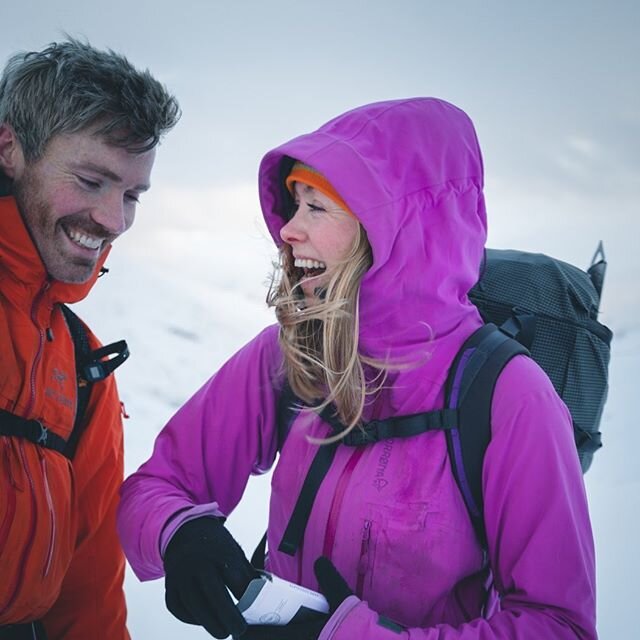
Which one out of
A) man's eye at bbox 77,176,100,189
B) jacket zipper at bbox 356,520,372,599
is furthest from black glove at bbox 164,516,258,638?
man's eye at bbox 77,176,100,189

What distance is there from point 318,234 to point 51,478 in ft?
3.62

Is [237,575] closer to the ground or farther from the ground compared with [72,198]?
closer to the ground

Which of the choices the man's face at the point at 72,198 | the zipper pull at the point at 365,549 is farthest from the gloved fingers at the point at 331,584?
the man's face at the point at 72,198

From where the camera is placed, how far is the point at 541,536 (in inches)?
54.6

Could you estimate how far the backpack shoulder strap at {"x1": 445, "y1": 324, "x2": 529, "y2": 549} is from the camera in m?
1.52

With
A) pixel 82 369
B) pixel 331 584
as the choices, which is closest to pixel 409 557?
pixel 331 584

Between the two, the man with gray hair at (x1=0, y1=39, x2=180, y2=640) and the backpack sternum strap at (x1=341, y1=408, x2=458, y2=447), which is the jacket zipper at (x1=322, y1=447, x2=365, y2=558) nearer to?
the backpack sternum strap at (x1=341, y1=408, x2=458, y2=447)

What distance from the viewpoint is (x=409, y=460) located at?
160 cm

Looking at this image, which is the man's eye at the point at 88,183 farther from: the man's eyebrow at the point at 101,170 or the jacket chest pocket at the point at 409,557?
the jacket chest pocket at the point at 409,557

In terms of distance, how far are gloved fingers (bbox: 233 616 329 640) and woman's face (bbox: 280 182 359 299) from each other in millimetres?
895

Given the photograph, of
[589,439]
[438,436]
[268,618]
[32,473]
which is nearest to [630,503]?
[589,439]

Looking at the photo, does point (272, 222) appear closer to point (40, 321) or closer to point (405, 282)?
point (405, 282)

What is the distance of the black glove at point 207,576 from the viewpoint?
58.2 inches

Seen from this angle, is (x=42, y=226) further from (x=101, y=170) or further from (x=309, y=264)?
(x=309, y=264)
